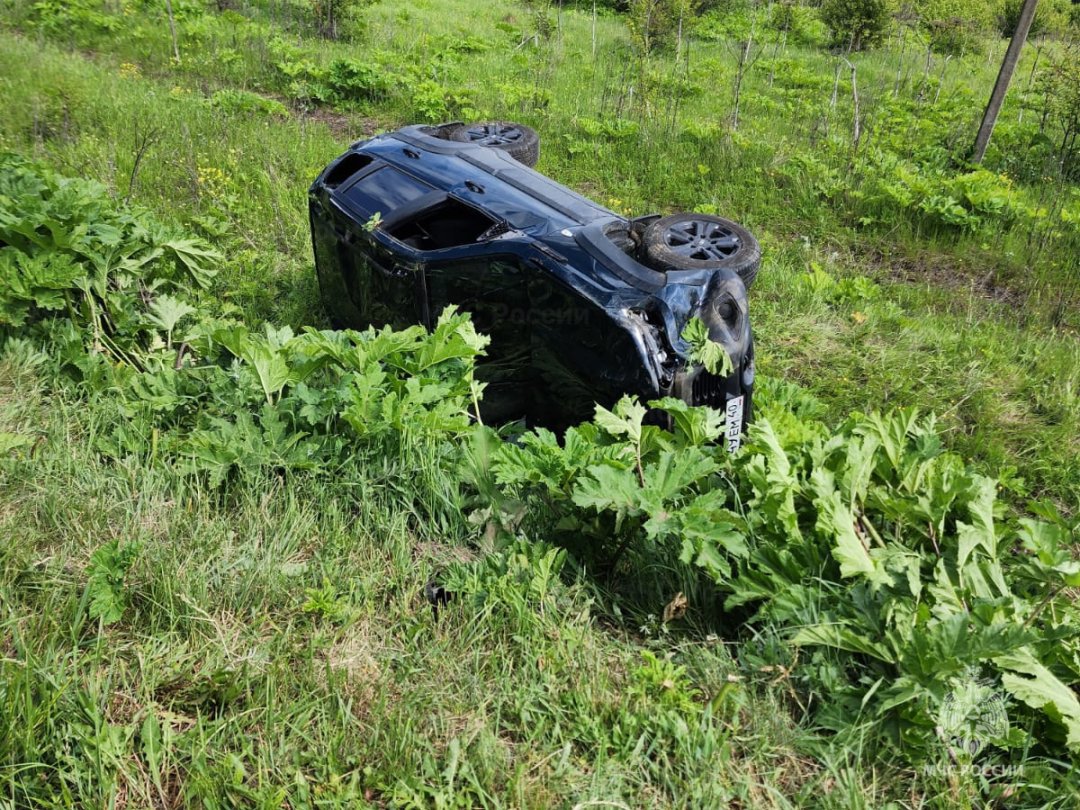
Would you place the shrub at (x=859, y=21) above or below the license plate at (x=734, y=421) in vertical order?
above

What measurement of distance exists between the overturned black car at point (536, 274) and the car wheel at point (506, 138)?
30.7 inches

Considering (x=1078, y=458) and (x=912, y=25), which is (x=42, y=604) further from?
(x=912, y=25)

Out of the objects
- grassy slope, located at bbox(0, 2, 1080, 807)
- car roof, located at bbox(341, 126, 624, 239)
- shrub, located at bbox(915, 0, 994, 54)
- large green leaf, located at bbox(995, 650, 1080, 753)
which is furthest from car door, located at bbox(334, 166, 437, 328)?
shrub, located at bbox(915, 0, 994, 54)

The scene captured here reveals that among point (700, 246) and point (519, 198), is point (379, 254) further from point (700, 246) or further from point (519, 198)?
point (700, 246)

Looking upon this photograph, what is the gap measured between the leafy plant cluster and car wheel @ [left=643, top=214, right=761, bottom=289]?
1.43 metres

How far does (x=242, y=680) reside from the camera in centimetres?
250

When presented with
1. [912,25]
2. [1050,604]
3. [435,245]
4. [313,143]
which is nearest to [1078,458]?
Answer: [1050,604]

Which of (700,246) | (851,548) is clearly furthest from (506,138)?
(851,548)

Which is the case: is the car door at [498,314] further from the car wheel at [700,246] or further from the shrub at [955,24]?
the shrub at [955,24]

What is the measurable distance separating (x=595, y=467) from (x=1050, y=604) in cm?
153

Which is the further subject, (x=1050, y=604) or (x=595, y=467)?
(x=595, y=467)

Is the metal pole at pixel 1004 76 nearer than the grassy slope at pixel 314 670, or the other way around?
the grassy slope at pixel 314 670

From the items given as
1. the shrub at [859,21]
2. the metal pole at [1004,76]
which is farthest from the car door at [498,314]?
the shrub at [859,21]

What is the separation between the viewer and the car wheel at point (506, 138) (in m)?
6.45
